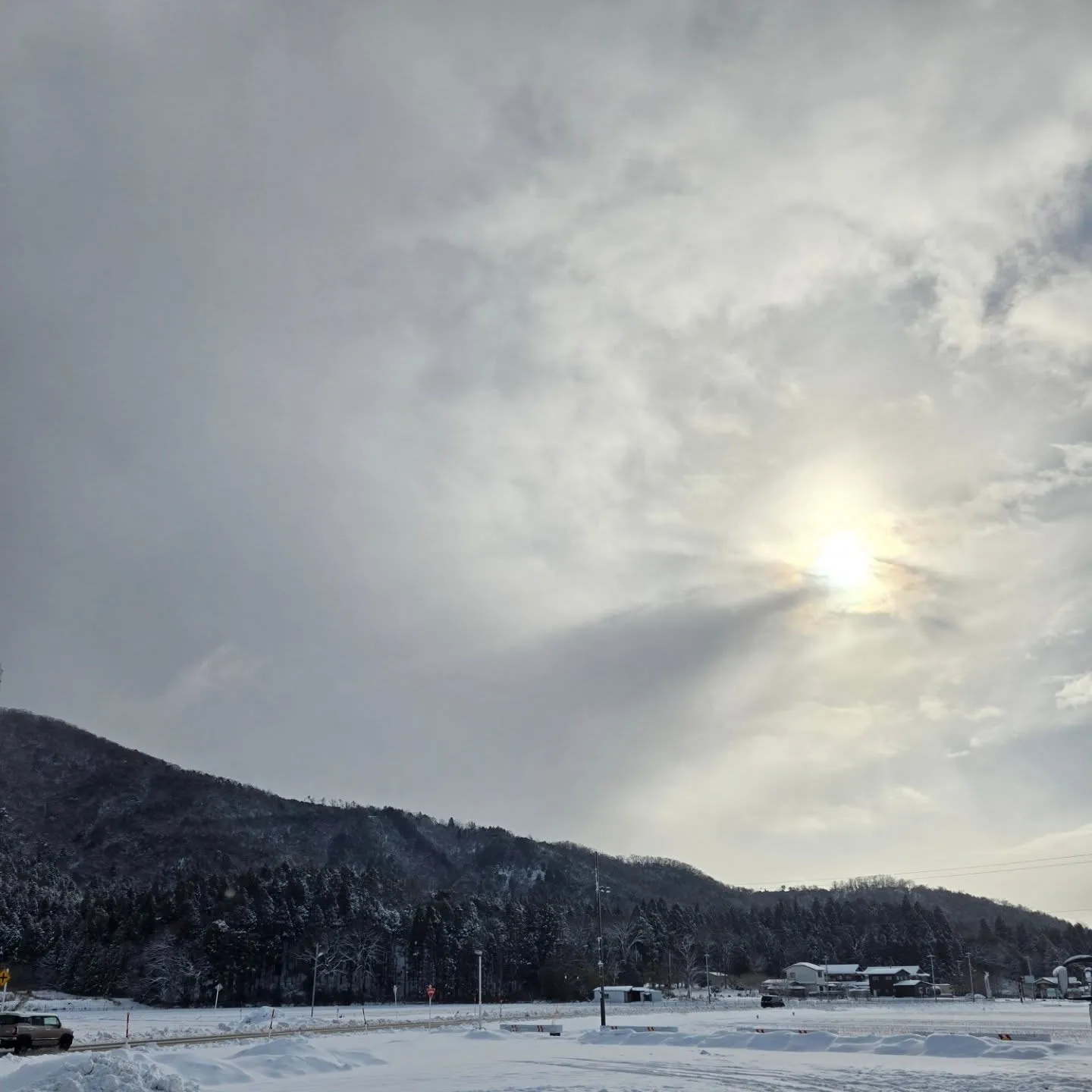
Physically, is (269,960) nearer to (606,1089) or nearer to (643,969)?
(643,969)

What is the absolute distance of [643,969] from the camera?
157 m

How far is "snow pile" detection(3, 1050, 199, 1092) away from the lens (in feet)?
83.8

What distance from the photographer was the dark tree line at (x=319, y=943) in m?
121

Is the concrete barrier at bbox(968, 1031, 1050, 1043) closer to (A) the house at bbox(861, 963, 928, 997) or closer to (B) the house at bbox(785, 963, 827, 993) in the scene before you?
(B) the house at bbox(785, 963, 827, 993)

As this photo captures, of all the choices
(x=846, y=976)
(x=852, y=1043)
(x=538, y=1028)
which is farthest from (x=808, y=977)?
(x=852, y=1043)

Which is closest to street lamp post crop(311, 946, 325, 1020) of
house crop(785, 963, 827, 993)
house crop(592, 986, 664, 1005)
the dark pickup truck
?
house crop(592, 986, 664, 1005)

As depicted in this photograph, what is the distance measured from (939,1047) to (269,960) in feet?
354

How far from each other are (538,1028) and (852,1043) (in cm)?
2755

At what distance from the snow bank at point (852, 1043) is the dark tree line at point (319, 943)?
6571cm

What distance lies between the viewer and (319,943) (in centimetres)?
13112

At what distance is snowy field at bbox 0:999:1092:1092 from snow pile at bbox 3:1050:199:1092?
0.05 meters

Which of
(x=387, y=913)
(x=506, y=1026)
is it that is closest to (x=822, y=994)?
(x=387, y=913)

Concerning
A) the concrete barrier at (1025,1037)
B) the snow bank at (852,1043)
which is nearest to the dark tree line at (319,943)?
the snow bank at (852,1043)

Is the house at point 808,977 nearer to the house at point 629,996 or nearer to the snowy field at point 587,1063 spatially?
the house at point 629,996
